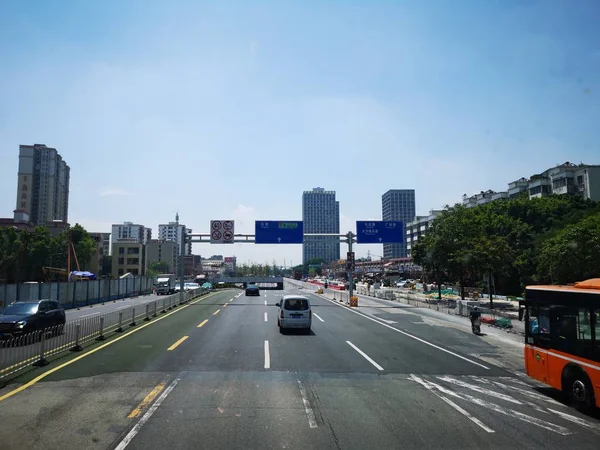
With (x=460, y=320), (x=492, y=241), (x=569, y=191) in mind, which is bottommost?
(x=460, y=320)

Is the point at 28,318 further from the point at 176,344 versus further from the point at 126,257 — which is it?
the point at 126,257

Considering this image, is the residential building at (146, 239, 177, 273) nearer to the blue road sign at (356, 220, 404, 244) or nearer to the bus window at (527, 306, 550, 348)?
the blue road sign at (356, 220, 404, 244)

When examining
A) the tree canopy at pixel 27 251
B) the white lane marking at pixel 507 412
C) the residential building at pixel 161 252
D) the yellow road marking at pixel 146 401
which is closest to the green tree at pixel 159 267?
the residential building at pixel 161 252

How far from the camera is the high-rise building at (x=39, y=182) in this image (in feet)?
435

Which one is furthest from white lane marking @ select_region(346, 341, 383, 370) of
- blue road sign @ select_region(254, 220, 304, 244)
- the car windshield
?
blue road sign @ select_region(254, 220, 304, 244)

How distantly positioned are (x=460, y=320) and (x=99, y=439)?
87.7 feet

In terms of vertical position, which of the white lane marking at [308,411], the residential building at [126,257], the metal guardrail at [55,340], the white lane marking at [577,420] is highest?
the residential building at [126,257]

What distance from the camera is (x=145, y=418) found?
8.20 m

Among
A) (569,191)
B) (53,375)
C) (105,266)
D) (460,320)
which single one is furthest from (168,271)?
(53,375)

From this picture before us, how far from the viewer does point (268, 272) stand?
190 m

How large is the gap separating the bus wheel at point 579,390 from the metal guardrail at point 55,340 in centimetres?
1421

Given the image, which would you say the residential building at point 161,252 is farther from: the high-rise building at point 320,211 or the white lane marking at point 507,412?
the white lane marking at point 507,412

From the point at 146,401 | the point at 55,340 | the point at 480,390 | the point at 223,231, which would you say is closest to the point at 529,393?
the point at 480,390

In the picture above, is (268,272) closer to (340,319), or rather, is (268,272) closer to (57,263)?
(57,263)
